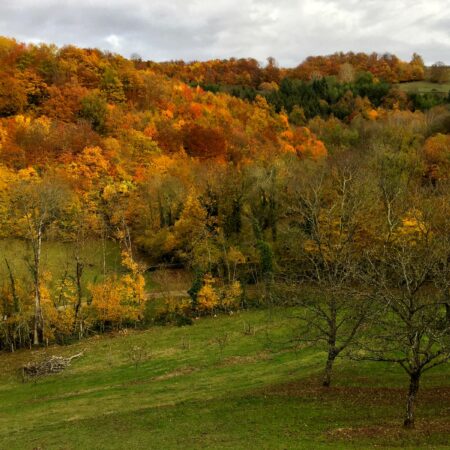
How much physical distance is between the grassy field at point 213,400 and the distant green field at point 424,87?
13352cm

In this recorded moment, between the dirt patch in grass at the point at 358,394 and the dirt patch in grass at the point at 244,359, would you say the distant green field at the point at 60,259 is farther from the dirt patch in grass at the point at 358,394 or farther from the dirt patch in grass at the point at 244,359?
the dirt patch in grass at the point at 358,394

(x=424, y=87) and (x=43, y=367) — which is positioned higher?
(x=424, y=87)

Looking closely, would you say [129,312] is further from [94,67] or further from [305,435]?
[94,67]

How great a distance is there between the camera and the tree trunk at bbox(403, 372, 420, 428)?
18.5 metres

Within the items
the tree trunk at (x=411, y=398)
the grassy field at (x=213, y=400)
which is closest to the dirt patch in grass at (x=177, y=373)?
the grassy field at (x=213, y=400)

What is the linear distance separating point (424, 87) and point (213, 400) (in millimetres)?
156266

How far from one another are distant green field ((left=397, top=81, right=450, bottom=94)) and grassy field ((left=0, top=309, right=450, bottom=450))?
438 feet

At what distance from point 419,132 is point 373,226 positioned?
57.3 m

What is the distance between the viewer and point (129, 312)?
4781 centimetres

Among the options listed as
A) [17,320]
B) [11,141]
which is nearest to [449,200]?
[17,320]

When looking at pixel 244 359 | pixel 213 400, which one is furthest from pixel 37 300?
pixel 213 400

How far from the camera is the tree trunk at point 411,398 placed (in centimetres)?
1855

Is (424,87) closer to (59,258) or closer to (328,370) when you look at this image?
(59,258)

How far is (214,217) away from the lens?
61.5 m
